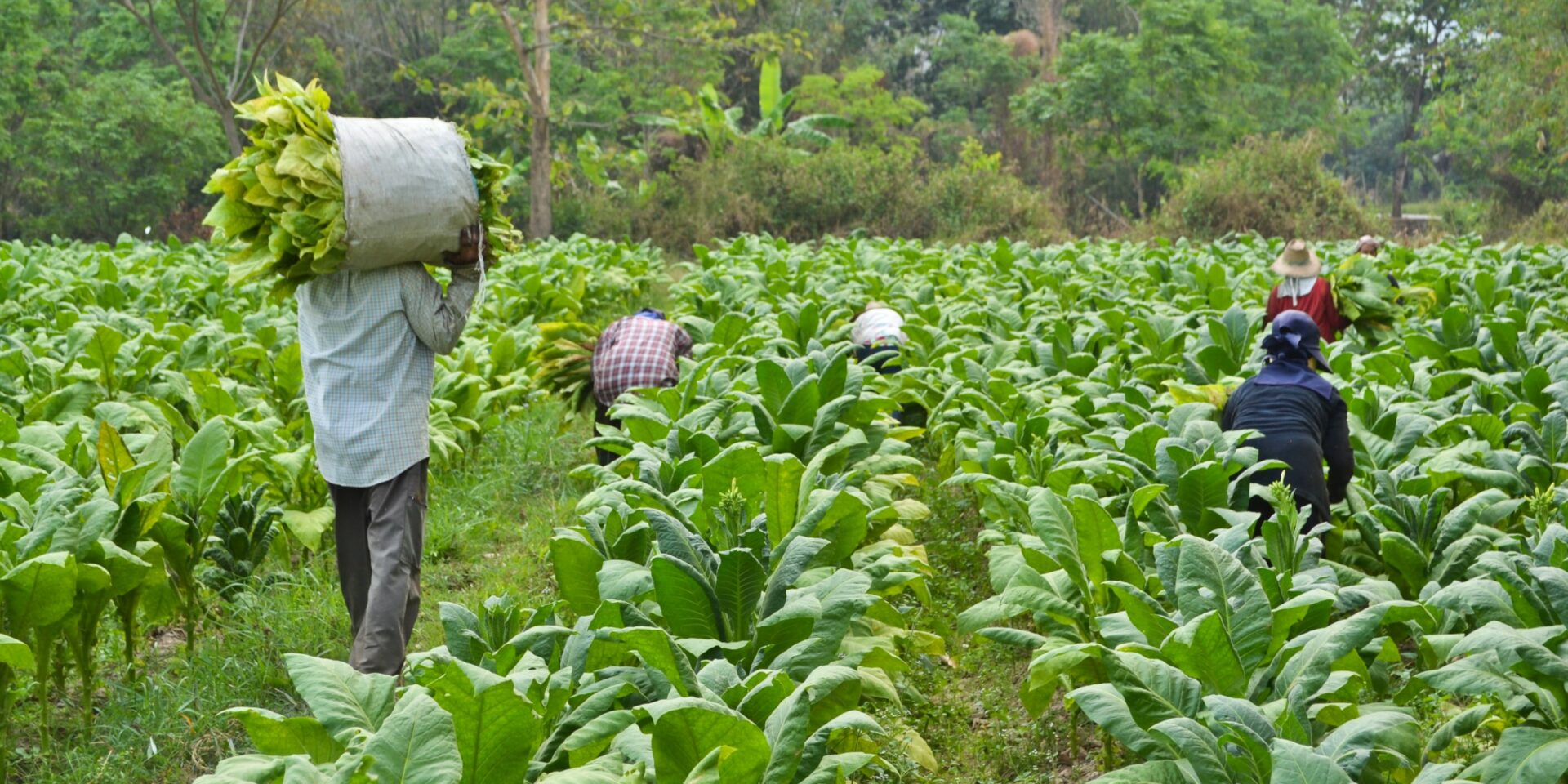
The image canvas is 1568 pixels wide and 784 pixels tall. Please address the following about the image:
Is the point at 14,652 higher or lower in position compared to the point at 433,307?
lower

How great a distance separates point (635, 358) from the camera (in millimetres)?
7855

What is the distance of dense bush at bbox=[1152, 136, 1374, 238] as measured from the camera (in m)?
25.3

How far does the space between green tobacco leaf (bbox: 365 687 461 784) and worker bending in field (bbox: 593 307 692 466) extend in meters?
5.06

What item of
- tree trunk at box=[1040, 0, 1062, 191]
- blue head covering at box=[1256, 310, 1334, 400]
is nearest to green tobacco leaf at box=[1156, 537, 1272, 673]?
blue head covering at box=[1256, 310, 1334, 400]

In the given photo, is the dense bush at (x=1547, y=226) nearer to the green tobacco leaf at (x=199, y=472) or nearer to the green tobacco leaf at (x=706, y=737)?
the green tobacco leaf at (x=199, y=472)

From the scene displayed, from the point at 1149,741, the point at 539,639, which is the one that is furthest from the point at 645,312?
the point at 1149,741

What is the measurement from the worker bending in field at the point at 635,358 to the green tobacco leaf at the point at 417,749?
5064mm

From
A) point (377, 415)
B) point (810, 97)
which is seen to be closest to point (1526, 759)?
point (377, 415)

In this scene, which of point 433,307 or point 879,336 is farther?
point 879,336

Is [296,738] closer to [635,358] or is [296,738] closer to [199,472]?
[199,472]

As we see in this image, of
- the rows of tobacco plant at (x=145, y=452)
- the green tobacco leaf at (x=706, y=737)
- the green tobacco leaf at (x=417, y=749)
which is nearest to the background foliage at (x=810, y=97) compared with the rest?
the rows of tobacco plant at (x=145, y=452)

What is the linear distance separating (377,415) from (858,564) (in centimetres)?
184

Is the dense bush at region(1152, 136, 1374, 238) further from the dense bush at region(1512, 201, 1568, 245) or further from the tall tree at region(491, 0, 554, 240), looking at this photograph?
the tall tree at region(491, 0, 554, 240)

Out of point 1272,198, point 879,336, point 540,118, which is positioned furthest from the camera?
point 540,118
